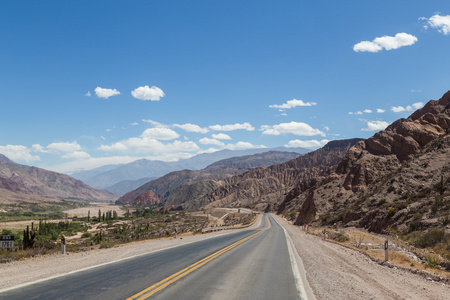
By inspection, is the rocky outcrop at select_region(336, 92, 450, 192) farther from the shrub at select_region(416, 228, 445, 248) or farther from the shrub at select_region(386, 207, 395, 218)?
the shrub at select_region(416, 228, 445, 248)

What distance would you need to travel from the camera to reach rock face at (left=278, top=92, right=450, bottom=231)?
30.4 metres

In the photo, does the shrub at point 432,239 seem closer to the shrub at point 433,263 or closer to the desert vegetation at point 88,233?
the shrub at point 433,263

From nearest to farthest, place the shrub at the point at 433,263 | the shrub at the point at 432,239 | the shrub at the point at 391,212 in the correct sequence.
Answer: the shrub at the point at 433,263 < the shrub at the point at 432,239 < the shrub at the point at 391,212

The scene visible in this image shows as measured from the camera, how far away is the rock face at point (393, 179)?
3036 centimetres

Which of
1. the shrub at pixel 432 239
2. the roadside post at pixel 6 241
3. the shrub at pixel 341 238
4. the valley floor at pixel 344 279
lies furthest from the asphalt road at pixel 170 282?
the shrub at pixel 341 238

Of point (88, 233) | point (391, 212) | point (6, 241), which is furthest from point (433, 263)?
point (88, 233)

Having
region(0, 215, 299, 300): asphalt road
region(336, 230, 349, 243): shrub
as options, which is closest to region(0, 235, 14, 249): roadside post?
region(0, 215, 299, 300): asphalt road

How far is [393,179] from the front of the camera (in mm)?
40719

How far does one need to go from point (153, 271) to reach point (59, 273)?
2.91 meters

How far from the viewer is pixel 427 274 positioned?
40.5ft

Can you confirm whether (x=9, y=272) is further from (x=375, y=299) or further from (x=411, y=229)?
(x=411, y=229)

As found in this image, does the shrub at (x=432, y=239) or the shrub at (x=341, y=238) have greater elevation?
the shrub at (x=432, y=239)

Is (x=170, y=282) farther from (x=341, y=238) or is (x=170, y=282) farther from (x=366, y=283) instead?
(x=341, y=238)

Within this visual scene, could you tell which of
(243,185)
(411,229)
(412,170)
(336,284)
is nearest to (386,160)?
(412,170)
